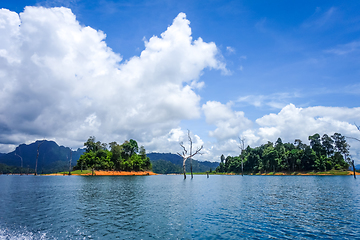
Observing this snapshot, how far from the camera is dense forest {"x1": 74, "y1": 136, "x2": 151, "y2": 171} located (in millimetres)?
Result: 156000

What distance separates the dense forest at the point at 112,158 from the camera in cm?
15600

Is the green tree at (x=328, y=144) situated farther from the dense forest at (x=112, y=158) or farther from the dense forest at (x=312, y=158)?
the dense forest at (x=112, y=158)

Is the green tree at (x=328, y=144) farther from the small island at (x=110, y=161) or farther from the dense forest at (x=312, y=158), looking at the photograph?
the small island at (x=110, y=161)

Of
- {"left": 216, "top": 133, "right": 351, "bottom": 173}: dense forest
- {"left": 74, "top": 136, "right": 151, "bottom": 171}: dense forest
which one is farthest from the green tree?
{"left": 74, "top": 136, "right": 151, "bottom": 171}: dense forest

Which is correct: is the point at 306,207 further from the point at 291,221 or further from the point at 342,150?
the point at 342,150

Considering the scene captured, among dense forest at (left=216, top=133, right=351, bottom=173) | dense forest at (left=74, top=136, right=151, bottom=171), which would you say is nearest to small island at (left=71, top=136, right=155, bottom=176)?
dense forest at (left=74, top=136, right=151, bottom=171)

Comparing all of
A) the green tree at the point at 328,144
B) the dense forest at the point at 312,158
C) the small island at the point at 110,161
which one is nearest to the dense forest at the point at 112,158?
the small island at the point at 110,161

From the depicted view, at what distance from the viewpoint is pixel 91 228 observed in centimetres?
1673

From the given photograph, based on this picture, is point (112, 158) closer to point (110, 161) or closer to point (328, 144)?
point (110, 161)

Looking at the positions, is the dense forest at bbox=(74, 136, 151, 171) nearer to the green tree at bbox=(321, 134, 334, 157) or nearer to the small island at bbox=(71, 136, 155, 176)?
the small island at bbox=(71, 136, 155, 176)

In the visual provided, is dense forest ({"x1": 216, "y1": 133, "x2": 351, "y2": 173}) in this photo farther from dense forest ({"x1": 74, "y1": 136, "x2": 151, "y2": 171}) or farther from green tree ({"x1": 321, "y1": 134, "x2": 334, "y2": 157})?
dense forest ({"x1": 74, "y1": 136, "x2": 151, "y2": 171})

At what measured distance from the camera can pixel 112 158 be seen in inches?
6954

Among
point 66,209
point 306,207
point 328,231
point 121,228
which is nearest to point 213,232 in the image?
point 121,228

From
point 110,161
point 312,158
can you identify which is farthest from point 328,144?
point 110,161
